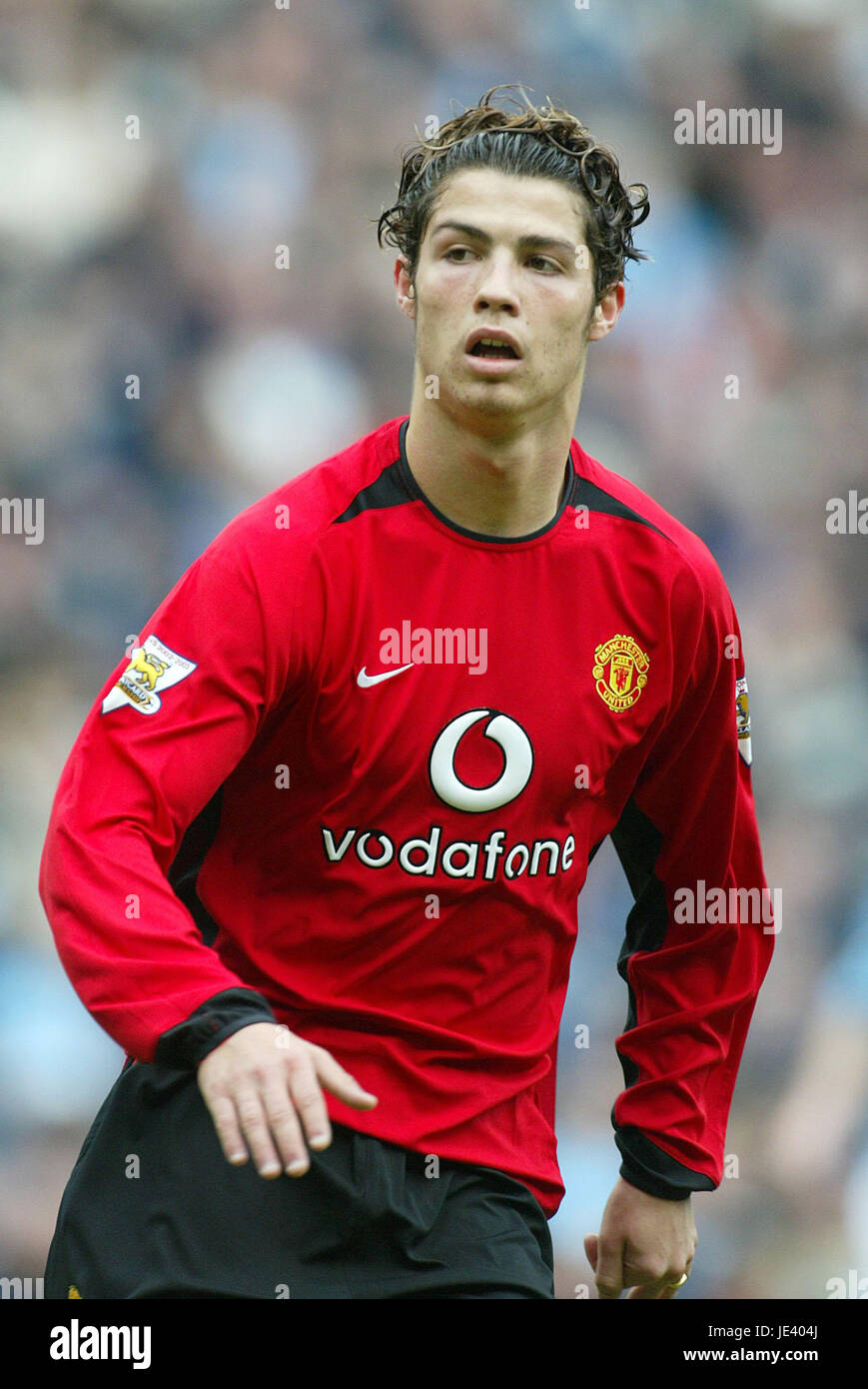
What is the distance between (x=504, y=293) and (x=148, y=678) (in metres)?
0.71

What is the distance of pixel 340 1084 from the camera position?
1.74 meters

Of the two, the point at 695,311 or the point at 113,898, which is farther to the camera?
the point at 695,311

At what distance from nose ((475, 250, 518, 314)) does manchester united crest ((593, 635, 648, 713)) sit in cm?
48

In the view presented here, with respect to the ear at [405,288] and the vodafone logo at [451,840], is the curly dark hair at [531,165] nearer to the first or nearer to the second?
the ear at [405,288]

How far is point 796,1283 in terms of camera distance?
4.06 metres

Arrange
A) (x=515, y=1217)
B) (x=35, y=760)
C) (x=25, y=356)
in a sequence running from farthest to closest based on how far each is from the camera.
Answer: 1. (x=25, y=356)
2. (x=35, y=760)
3. (x=515, y=1217)

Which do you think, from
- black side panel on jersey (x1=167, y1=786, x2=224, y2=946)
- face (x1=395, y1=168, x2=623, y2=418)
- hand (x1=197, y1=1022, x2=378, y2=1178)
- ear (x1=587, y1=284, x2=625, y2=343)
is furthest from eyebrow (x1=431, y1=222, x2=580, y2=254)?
hand (x1=197, y1=1022, x2=378, y2=1178)

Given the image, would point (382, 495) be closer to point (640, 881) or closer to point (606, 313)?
point (606, 313)

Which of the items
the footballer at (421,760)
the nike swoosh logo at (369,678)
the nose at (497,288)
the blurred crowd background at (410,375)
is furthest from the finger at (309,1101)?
the blurred crowd background at (410,375)

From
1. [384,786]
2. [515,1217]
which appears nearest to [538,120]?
[384,786]

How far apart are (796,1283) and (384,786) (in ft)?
7.83

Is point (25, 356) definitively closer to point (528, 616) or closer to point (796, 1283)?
point (528, 616)
